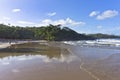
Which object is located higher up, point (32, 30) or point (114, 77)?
point (32, 30)

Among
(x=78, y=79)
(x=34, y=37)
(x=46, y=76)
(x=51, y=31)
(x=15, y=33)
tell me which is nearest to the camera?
(x=78, y=79)

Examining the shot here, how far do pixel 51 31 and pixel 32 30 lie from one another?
17.2m

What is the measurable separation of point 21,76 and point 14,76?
362mm

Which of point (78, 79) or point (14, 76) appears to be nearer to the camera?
point (78, 79)

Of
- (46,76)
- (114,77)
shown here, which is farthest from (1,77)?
(114,77)

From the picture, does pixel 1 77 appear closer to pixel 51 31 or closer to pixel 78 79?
pixel 78 79

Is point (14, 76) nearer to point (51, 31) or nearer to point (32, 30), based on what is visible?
point (51, 31)

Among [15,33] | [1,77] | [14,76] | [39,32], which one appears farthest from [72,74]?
[39,32]

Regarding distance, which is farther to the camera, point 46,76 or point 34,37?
point 34,37

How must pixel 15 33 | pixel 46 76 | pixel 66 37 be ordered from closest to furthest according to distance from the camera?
pixel 46 76
pixel 15 33
pixel 66 37

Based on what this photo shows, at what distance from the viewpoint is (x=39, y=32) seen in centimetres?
9775

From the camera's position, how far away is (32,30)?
108 meters

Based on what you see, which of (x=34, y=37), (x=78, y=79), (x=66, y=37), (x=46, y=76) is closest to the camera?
(x=78, y=79)

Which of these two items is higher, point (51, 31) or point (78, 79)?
point (51, 31)
